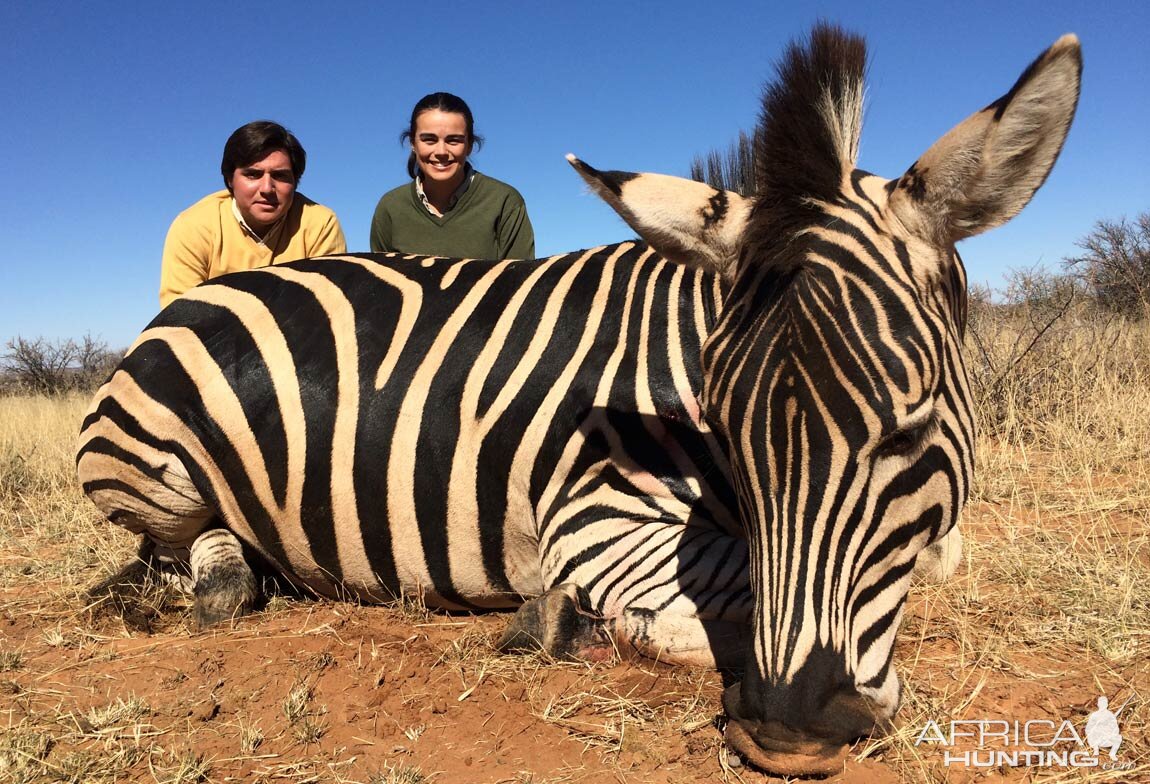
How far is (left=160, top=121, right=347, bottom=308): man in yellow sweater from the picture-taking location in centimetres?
487

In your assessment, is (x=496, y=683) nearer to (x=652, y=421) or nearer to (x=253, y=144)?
(x=652, y=421)

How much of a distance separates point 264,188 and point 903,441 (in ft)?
14.4

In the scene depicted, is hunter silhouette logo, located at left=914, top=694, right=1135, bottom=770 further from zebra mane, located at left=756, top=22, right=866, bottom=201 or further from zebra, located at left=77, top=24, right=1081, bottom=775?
zebra mane, located at left=756, top=22, right=866, bottom=201

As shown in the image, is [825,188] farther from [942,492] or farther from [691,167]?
[691,167]

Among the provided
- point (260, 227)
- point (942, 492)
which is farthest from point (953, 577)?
point (260, 227)

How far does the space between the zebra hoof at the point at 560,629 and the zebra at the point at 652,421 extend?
0.4 inches

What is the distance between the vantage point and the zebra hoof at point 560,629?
2.80 meters

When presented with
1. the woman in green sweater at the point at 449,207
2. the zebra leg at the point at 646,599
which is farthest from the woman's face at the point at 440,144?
the zebra leg at the point at 646,599

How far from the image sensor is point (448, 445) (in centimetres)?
326

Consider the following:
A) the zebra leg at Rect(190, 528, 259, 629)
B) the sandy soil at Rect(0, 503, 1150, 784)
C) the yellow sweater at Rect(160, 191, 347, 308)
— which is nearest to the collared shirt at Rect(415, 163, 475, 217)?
the yellow sweater at Rect(160, 191, 347, 308)

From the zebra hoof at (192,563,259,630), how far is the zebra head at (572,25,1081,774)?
249 centimetres

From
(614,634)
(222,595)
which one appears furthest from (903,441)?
(222,595)

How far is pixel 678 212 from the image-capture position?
2422mm

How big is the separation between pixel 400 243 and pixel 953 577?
15.6ft
